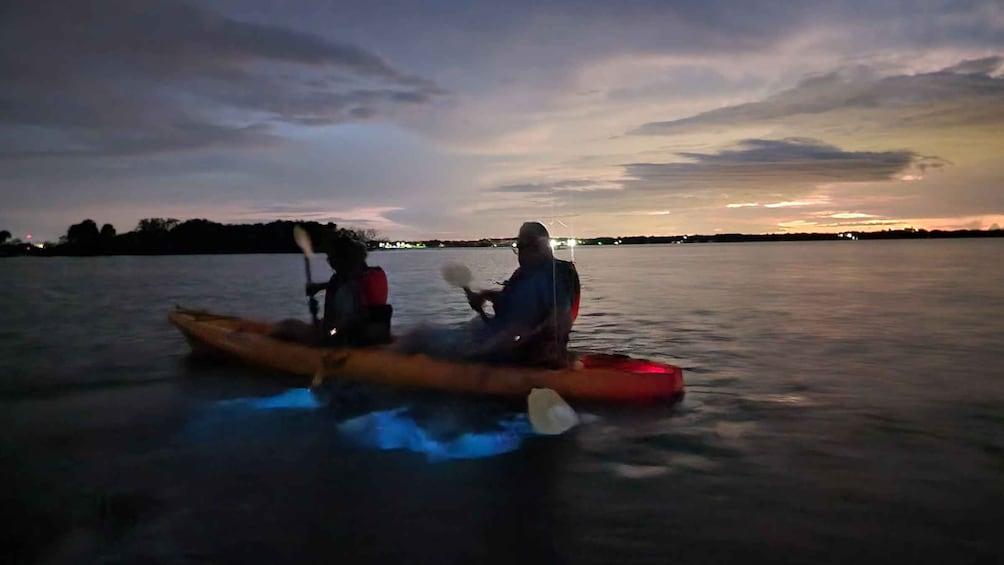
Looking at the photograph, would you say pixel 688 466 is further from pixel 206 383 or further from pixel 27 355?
pixel 27 355

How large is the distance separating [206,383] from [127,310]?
42.4ft

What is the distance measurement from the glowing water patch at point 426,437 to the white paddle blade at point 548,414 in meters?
0.14

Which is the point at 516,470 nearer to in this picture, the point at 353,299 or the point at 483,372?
the point at 483,372

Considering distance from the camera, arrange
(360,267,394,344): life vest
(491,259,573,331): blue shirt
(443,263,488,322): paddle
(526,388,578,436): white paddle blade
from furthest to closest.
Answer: (443,263,488,322): paddle → (360,267,394,344): life vest → (491,259,573,331): blue shirt → (526,388,578,436): white paddle blade

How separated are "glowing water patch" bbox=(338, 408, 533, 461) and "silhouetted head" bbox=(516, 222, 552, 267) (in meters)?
1.56

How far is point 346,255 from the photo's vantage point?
814 centimetres

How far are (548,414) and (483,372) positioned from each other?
3.52 feet

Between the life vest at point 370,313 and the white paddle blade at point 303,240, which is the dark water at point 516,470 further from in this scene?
the white paddle blade at point 303,240

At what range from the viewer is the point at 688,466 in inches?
226

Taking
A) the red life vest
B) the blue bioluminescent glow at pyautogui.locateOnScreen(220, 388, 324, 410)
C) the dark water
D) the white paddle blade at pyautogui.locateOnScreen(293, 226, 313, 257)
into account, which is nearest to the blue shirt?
the dark water

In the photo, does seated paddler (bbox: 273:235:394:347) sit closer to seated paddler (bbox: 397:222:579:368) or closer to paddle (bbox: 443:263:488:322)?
paddle (bbox: 443:263:488:322)

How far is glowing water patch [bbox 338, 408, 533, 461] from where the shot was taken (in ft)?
20.4

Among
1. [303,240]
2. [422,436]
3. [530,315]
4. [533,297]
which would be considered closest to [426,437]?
[422,436]

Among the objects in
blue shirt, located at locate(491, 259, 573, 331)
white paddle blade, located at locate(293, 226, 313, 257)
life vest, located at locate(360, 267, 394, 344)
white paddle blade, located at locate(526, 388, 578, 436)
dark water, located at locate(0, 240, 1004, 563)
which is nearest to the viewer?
dark water, located at locate(0, 240, 1004, 563)
